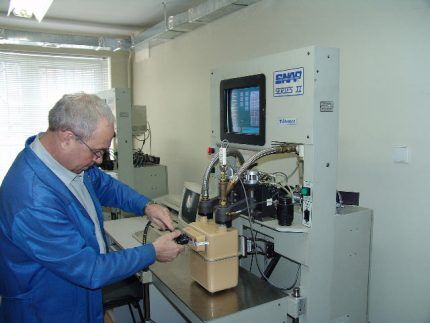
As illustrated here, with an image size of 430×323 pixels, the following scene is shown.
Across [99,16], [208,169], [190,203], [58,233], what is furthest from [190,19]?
[58,233]

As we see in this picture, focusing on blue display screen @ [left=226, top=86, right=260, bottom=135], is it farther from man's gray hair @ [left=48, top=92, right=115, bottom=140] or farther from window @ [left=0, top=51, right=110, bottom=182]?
window @ [left=0, top=51, right=110, bottom=182]

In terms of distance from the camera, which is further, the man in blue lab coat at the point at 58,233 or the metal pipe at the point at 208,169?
the metal pipe at the point at 208,169

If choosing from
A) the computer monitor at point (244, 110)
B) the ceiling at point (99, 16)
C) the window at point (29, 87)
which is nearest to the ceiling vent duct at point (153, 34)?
the ceiling at point (99, 16)

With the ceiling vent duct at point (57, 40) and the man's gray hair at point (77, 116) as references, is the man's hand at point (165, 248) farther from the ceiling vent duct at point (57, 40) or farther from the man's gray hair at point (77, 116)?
the ceiling vent duct at point (57, 40)

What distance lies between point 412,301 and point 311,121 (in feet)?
4.35

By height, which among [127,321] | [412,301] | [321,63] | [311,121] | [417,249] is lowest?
[127,321]

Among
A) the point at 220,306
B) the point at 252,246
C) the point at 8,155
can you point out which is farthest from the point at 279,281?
the point at 8,155

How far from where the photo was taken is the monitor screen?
2.27 m

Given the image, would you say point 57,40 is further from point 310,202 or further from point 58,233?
point 310,202

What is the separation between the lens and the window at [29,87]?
4.71m

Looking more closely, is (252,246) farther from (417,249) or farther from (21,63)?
(21,63)

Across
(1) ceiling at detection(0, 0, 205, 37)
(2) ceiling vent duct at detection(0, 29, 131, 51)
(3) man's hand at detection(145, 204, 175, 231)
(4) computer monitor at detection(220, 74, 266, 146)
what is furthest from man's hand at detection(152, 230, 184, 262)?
(2) ceiling vent duct at detection(0, 29, 131, 51)

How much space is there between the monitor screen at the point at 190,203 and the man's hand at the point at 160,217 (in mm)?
505

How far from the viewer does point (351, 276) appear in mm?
1560
